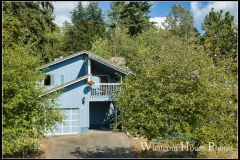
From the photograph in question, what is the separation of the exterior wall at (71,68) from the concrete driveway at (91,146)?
20.9 ft

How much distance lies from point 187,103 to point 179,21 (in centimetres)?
4577

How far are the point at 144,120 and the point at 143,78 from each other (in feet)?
6.35

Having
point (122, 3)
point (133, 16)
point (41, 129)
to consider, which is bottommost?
point (41, 129)

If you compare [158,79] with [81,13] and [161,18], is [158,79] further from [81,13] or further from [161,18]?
[161,18]

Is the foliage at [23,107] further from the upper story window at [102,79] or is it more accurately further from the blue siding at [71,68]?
the upper story window at [102,79]

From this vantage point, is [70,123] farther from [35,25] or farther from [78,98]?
[35,25]

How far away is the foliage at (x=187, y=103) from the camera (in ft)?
27.9

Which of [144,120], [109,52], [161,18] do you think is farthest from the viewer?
[161,18]

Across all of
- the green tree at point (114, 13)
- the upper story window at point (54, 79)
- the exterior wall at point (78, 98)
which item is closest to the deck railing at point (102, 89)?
the exterior wall at point (78, 98)

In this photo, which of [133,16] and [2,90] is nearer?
[2,90]

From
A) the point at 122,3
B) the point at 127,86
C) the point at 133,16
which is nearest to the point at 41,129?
the point at 127,86

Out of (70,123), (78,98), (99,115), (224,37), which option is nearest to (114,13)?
(224,37)

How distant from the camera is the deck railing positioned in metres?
18.7

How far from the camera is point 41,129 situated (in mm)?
11211
